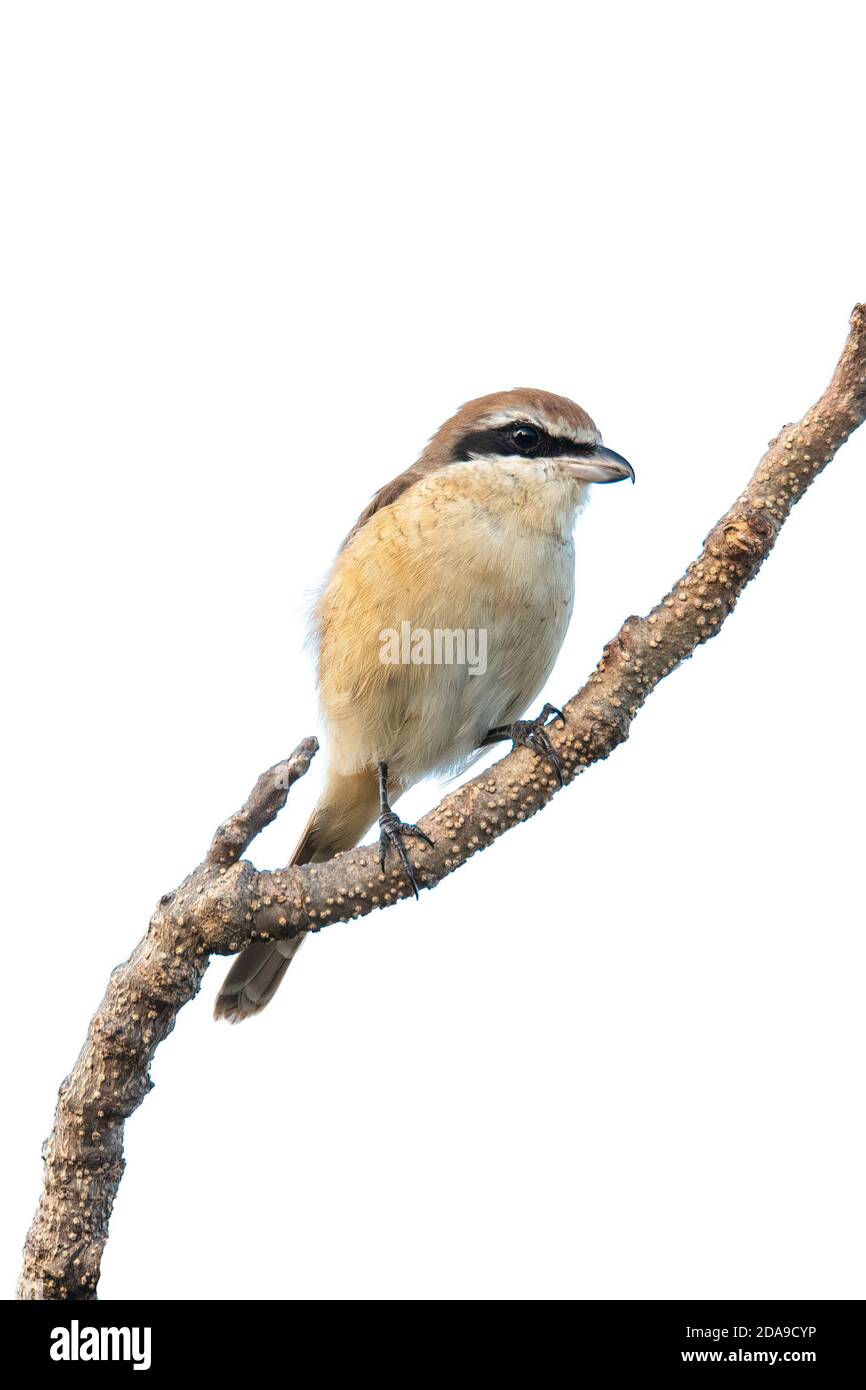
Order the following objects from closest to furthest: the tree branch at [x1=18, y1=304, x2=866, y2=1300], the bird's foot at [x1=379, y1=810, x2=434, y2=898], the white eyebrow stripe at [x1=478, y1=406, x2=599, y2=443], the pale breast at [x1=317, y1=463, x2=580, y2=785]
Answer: the tree branch at [x1=18, y1=304, x2=866, y2=1300] → the bird's foot at [x1=379, y1=810, x2=434, y2=898] → the pale breast at [x1=317, y1=463, x2=580, y2=785] → the white eyebrow stripe at [x1=478, y1=406, x2=599, y2=443]

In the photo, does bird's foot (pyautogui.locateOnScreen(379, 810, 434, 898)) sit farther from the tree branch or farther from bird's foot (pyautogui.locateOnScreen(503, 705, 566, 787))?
bird's foot (pyautogui.locateOnScreen(503, 705, 566, 787))

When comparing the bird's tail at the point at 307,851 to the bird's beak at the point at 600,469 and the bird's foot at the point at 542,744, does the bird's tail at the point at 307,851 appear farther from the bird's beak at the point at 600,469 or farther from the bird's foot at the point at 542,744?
the bird's beak at the point at 600,469

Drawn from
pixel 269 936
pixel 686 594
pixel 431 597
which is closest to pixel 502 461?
pixel 431 597

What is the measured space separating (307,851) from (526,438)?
68.9 inches

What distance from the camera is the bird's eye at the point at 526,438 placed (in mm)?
4676

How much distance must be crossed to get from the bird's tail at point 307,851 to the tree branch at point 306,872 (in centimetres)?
97

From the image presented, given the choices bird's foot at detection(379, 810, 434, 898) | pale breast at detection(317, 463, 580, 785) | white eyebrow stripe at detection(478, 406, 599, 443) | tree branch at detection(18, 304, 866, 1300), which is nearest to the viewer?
tree branch at detection(18, 304, 866, 1300)

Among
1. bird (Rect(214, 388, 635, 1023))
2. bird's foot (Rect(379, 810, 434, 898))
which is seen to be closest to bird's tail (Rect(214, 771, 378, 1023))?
bird (Rect(214, 388, 635, 1023))

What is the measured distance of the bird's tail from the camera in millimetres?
4543

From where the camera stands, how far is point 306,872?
11.3 feet

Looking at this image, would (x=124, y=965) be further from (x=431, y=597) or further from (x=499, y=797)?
(x=431, y=597)

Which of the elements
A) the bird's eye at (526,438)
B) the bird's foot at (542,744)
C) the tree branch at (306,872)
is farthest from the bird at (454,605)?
the tree branch at (306,872)

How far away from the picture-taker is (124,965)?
10.9 feet

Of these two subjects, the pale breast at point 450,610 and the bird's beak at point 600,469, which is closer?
the pale breast at point 450,610
